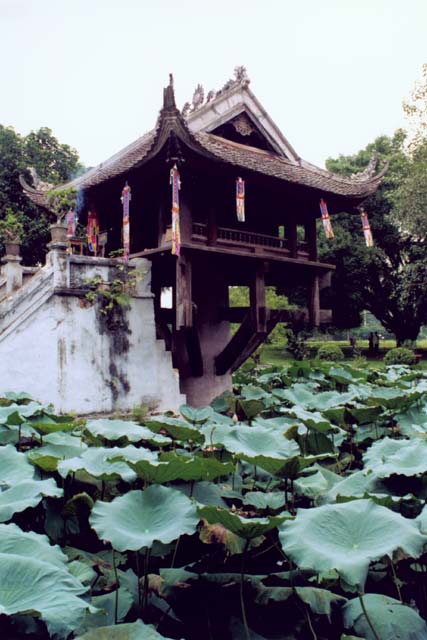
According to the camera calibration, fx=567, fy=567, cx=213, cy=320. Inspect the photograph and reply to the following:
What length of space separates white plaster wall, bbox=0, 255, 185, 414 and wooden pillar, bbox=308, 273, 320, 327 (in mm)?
3146

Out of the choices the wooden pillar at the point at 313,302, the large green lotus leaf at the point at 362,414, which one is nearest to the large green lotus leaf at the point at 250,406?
the large green lotus leaf at the point at 362,414

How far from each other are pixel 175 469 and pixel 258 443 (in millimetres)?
824

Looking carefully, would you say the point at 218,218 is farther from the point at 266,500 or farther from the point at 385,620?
the point at 385,620

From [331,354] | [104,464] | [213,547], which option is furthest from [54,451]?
[331,354]

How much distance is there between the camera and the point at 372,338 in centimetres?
2745

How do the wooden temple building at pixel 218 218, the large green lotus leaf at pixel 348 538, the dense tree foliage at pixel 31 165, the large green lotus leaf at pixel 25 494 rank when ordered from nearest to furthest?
the large green lotus leaf at pixel 348 538 → the large green lotus leaf at pixel 25 494 → the wooden temple building at pixel 218 218 → the dense tree foliage at pixel 31 165

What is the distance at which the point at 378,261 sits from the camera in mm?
24172

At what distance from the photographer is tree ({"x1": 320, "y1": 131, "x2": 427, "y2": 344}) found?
23.4 meters

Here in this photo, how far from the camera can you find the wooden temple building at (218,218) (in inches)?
332

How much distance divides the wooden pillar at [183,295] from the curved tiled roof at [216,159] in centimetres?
154

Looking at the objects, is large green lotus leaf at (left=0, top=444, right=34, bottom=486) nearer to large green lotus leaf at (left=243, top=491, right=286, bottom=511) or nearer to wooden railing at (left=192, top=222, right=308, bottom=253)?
large green lotus leaf at (left=243, top=491, right=286, bottom=511)

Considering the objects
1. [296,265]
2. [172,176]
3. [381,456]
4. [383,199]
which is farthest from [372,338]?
[381,456]

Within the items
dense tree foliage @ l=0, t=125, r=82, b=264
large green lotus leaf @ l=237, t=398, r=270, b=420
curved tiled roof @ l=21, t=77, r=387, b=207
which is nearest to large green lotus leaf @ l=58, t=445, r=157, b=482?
large green lotus leaf @ l=237, t=398, r=270, b=420

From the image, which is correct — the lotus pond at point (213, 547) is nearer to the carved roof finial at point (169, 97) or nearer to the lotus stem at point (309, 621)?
the lotus stem at point (309, 621)
